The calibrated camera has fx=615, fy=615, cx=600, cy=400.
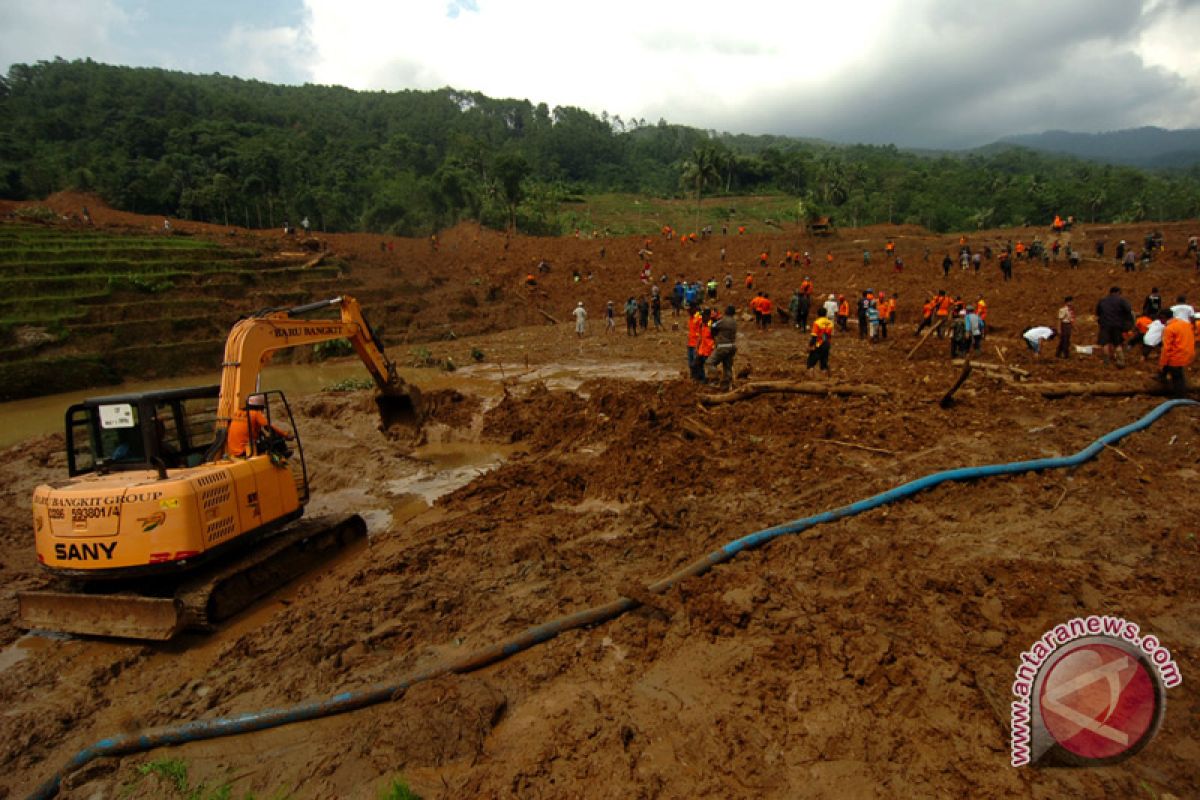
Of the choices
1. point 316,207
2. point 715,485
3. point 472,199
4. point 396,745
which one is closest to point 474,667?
point 396,745

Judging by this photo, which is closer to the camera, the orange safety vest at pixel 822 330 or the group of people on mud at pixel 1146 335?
the group of people on mud at pixel 1146 335

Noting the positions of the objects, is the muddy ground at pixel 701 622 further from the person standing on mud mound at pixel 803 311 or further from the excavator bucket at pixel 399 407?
the person standing on mud mound at pixel 803 311

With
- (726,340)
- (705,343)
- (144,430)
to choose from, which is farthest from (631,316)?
(144,430)

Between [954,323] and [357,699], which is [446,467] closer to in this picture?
[357,699]

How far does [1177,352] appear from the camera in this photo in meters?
9.27

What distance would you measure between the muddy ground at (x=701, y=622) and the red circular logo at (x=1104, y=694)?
1099 millimetres

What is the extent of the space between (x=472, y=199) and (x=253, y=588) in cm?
5649

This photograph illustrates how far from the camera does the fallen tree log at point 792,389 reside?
10969 mm

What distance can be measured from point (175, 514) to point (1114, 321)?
1605 centimetres

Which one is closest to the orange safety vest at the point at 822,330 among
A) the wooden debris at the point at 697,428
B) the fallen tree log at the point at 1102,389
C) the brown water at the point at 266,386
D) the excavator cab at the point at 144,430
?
the fallen tree log at the point at 1102,389

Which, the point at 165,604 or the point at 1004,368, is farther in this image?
the point at 1004,368

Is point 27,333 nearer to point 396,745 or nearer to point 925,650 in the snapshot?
point 396,745

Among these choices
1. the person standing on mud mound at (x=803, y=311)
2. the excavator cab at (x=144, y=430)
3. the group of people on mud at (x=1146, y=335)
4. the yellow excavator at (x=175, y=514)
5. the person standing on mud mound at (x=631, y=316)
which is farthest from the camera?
the person standing on mud mound at (x=631, y=316)

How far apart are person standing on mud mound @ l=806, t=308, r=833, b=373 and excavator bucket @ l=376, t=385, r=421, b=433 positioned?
8386mm
